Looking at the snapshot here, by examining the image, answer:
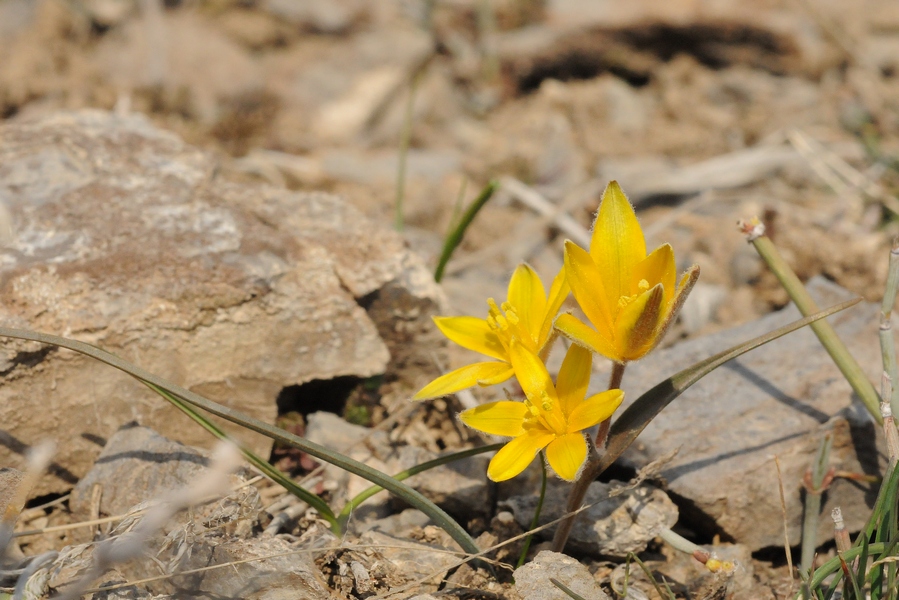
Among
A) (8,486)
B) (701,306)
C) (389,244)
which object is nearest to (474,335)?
(389,244)

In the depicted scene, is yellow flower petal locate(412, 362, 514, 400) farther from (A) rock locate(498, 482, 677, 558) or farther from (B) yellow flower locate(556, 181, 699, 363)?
(A) rock locate(498, 482, 677, 558)

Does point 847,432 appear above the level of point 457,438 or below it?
above

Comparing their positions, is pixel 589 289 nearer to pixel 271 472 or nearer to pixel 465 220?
pixel 271 472

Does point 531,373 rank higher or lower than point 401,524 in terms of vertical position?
higher

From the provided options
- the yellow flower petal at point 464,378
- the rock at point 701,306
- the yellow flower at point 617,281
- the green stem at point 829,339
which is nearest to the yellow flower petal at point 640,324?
the yellow flower at point 617,281

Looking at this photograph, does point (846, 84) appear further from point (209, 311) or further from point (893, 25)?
point (209, 311)

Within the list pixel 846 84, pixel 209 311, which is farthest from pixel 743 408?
pixel 846 84

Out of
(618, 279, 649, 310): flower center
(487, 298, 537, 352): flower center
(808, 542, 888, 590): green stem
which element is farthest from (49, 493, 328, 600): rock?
(808, 542, 888, 590): green stem
